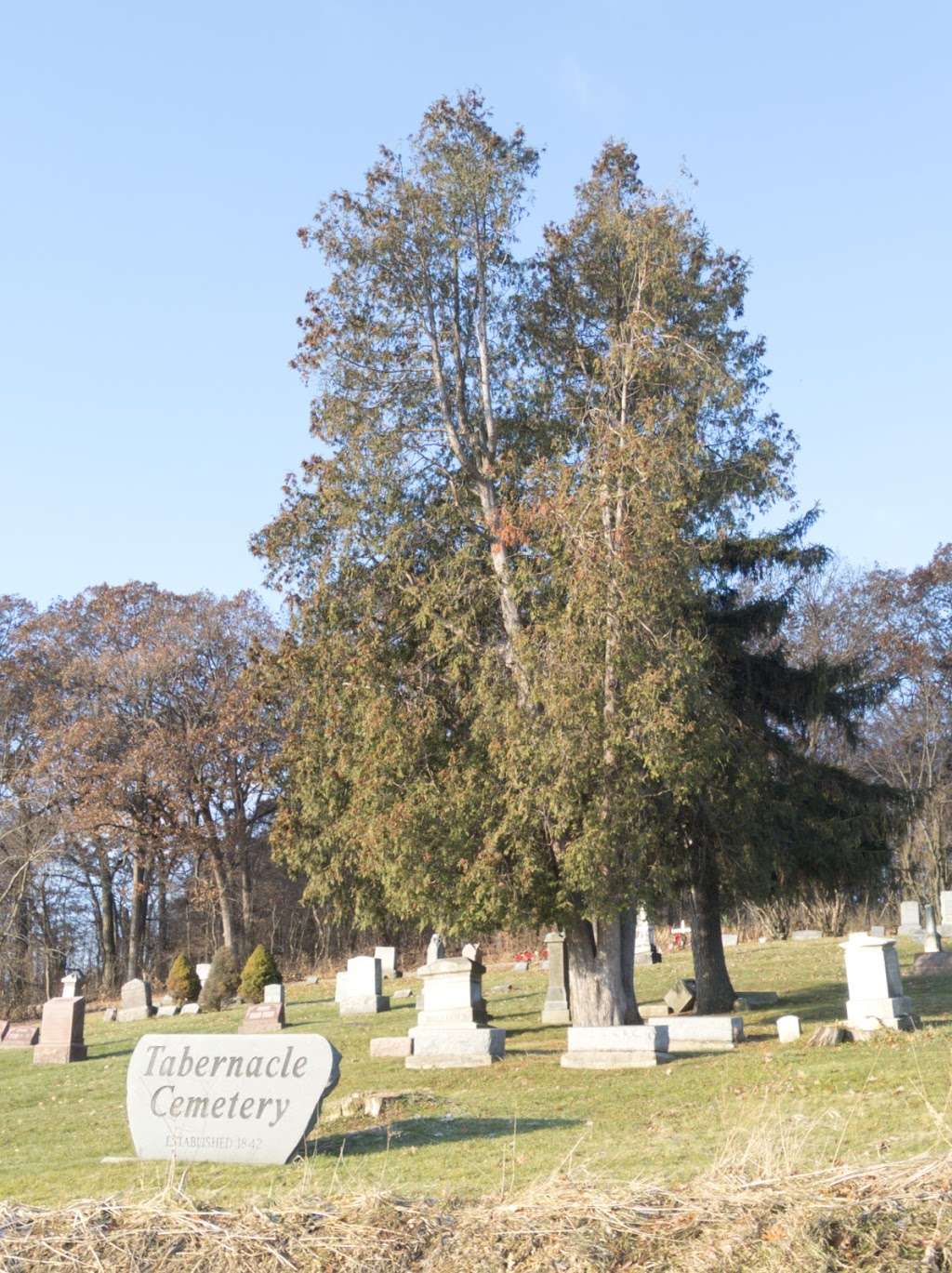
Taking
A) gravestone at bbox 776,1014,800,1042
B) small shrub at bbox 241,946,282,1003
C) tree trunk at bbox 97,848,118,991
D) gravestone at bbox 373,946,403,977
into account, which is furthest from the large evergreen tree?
tree trunk at bbox 97,848,118,991

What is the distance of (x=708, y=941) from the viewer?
58.2 ft

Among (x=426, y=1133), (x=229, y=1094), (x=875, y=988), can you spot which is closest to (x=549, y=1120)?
(x=426, y=1133)

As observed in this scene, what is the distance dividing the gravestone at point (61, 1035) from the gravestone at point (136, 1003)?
683 centimetres

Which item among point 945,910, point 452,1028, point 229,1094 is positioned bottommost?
point 452,1028

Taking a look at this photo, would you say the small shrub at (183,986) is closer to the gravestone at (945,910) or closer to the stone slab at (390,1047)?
the stone slab at (390,1047)

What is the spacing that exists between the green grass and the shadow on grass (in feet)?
0.10

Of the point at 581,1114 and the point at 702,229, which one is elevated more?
the point at 702,229

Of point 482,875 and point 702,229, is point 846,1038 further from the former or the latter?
point 702,229

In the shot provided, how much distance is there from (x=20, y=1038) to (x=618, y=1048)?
46.5ft

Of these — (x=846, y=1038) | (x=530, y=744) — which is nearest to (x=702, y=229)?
(x=530, y=744)

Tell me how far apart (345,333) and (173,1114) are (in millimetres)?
12216

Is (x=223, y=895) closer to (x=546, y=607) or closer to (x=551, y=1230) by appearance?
(x=546, y=607)

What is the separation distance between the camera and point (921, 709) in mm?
37250

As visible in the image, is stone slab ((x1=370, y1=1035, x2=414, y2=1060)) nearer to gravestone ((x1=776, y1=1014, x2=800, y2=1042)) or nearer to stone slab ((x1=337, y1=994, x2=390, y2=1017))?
gravestone ((x1=776, y1=1014, x2=800, y2=1042))
